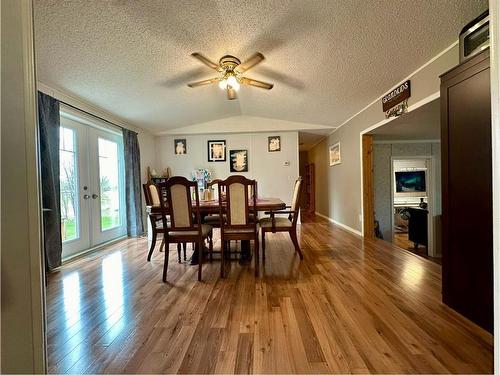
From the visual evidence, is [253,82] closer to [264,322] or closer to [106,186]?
[264,322]

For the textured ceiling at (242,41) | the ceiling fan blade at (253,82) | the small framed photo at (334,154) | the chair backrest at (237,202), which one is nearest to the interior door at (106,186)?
the textured ceiling at (242,41)

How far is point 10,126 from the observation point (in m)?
0.61

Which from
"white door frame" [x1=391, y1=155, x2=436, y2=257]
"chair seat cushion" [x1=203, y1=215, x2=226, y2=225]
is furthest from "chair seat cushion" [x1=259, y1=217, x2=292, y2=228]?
"white door frame" [x1=391, y1=155, x2=436, y2=257]

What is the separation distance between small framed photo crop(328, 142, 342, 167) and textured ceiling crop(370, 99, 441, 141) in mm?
807

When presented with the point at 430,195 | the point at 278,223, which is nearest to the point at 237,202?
the point at 278,223

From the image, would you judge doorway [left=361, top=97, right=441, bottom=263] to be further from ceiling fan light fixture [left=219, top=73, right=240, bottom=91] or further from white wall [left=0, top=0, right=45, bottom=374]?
white wall [left=0, top=0, right=45, bottom=374]

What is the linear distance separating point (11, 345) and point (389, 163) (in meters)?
6.04

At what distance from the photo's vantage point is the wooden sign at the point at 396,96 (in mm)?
2854

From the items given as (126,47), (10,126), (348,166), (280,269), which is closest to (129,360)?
(10,126)

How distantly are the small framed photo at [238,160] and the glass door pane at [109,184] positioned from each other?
7.92 feet

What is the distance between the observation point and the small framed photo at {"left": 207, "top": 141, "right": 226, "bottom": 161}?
5719 millimetres

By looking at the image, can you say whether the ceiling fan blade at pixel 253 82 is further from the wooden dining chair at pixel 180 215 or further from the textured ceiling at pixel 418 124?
the textured ceiling at pixel 418 124

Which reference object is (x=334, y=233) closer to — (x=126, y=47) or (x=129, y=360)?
(x=129, y=360)

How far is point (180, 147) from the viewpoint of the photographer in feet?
19.0
